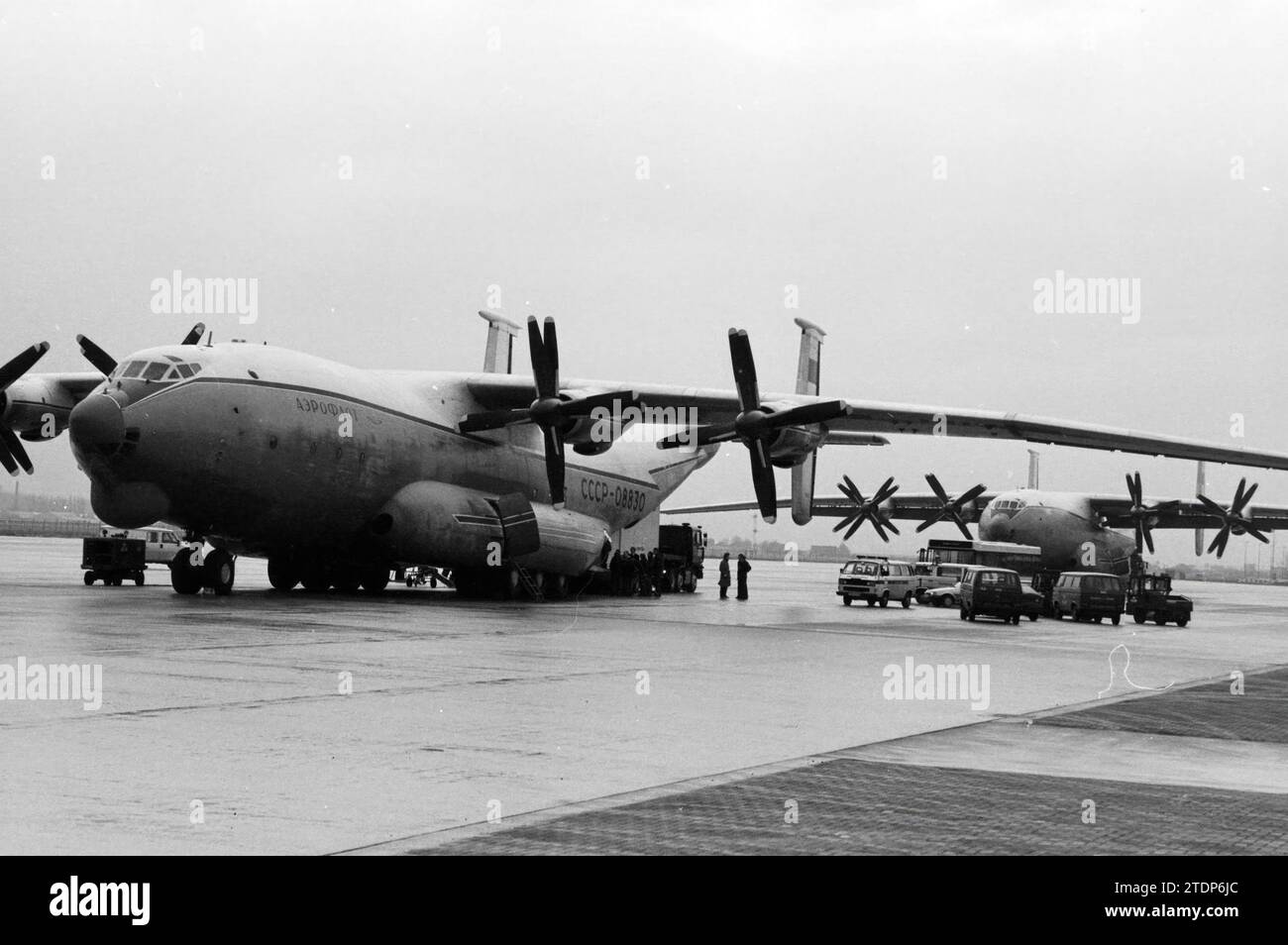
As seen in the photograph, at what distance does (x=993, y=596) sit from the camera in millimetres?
34625

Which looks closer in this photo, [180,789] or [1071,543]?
[180,789]

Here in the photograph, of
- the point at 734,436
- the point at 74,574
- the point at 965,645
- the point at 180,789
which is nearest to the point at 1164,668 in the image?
the point at 965,645

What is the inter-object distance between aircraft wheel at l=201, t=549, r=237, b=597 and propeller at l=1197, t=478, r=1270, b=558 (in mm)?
45720

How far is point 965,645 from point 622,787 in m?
16.0

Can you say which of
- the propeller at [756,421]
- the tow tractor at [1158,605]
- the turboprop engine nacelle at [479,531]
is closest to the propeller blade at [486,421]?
the turboprop engine nacelle at [479,531]

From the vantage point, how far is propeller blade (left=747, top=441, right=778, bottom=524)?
30891 mm

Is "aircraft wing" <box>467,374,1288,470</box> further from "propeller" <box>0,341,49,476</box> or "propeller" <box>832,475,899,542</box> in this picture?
"propeller" <box>832,475,899,542</box>

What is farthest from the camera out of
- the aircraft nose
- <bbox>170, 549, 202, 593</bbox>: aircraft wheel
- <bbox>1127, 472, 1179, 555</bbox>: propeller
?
<bbox>1127, 472, 1179, 555</bbox>: propeller

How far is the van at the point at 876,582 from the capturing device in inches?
1654

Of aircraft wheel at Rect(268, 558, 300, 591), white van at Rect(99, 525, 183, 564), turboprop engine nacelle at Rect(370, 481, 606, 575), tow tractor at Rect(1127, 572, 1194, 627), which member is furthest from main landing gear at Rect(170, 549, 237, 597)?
tow tractor at Rect(1127, 572, 1194, 627)

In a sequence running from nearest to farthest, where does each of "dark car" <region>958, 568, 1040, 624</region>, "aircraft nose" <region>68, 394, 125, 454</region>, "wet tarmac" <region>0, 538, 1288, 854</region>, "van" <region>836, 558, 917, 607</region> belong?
"wet tarmac" <region>0, 538, 1288, 854</region>
"aircraft nose" <region>68, 394, 125, 454</region>
"dark car" <region>958, 568, 1040, 624</region>
"van" <region>836, 558, 917, 607</region>
